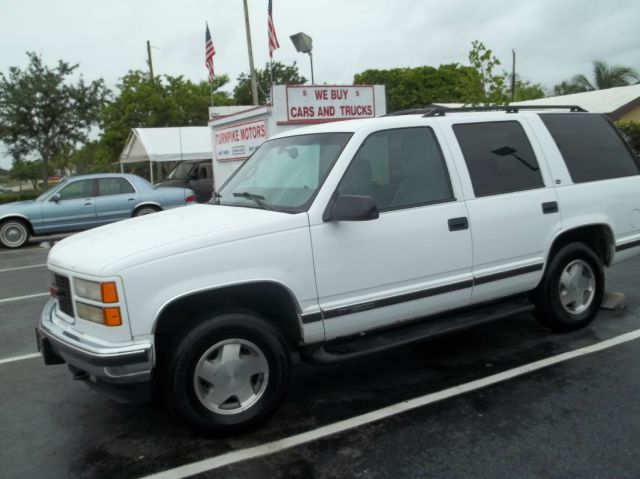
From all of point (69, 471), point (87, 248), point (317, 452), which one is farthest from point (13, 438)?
point (317, 452)

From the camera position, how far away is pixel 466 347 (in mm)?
5117

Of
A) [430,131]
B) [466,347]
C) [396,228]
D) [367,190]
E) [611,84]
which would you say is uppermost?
[611,84]

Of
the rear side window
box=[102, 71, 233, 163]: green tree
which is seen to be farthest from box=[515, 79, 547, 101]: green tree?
the rear side window

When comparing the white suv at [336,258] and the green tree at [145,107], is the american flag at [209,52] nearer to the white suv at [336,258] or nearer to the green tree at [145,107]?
the green tree at [145,107]

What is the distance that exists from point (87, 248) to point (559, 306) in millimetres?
3685

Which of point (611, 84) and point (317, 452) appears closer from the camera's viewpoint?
point (317, 452)

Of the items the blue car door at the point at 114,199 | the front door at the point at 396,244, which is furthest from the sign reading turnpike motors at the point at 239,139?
the front door at the point at 396,244

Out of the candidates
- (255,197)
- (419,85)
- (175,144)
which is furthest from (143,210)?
(419,85)

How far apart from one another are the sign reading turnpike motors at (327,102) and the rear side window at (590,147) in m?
8.26

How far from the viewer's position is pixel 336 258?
379 centimetres

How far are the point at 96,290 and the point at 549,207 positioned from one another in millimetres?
3387

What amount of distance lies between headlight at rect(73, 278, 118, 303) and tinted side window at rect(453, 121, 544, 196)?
260 cm

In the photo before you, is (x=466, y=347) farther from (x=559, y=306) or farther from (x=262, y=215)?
(x=262, y=215)

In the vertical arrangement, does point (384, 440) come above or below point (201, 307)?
below
